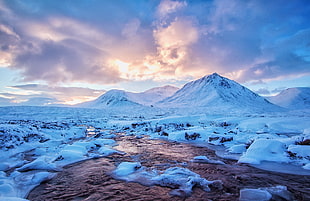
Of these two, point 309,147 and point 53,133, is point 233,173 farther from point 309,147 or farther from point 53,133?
point 53,133

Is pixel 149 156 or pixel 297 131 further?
pixel 297 131

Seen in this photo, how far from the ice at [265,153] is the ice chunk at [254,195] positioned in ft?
11.6

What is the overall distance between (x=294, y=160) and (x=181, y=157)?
5.59 metres

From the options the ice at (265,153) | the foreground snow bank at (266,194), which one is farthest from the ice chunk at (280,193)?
the ice at (265,153)

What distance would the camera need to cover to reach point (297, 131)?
19.5 m

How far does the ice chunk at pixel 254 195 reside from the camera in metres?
4.83

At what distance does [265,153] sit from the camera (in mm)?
9250

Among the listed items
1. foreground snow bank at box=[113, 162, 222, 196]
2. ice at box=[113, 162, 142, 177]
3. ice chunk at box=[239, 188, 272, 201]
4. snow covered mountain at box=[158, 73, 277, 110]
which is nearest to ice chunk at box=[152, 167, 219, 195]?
foreground snow bank at box=[113, 162, 222, 196]

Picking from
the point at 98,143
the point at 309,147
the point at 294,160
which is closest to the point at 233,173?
the point at 294,160

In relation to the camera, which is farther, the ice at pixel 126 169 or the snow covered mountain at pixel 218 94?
the snow covered mountain at pixel 218 94

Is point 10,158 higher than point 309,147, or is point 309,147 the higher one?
point 309,147

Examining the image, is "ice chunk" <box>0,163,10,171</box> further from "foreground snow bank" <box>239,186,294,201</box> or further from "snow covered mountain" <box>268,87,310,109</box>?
"snow covered mountain" <box>268,87,310,109</box>

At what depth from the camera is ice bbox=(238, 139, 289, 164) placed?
8.69m

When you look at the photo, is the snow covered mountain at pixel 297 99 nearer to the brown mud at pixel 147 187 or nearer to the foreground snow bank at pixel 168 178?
the brown mud at pixel 147 187
